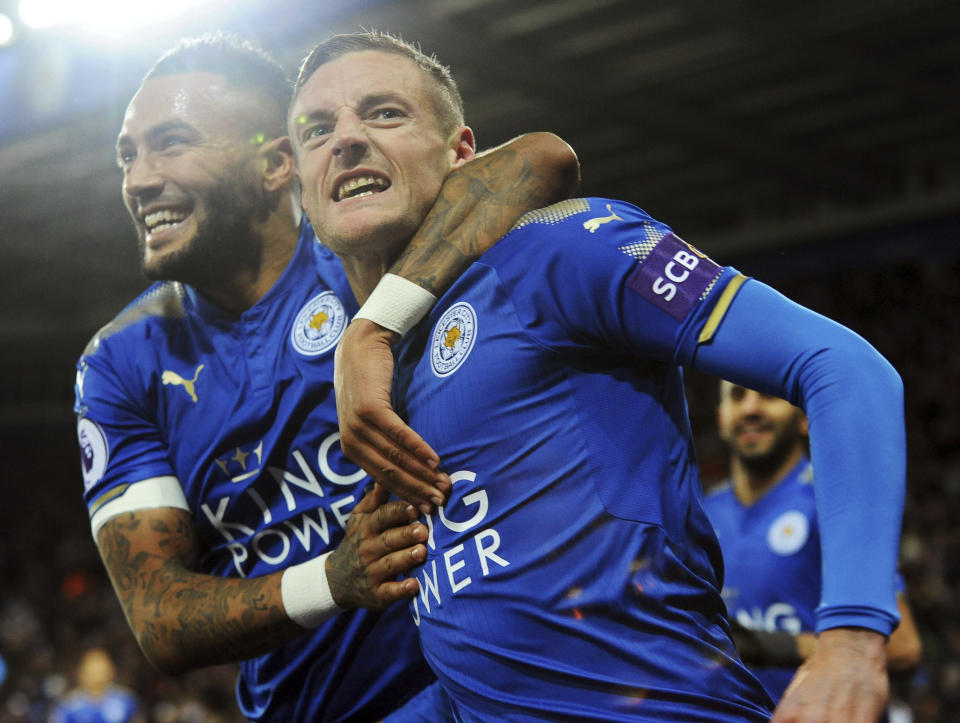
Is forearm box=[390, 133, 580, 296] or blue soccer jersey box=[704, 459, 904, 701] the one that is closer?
forearm box=[390, 133, 580, 296]

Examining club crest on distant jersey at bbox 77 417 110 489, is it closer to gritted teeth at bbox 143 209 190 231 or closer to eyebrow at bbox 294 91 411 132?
gritted teeth at bbox 143 209 190 231

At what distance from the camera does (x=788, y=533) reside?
3.14 metres

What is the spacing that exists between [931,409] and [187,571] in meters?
8.98

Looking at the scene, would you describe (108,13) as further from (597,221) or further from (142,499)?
(597,221)

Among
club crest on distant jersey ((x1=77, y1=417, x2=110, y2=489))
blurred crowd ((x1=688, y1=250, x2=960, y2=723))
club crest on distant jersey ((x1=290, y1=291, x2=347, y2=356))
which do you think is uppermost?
club crest on distant jersey ((x1=290, y1=291, x2=347, y2=356))

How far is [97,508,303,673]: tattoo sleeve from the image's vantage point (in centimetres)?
185

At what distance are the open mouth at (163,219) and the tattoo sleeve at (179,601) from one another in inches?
22.5

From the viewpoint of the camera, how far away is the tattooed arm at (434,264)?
1532 mm

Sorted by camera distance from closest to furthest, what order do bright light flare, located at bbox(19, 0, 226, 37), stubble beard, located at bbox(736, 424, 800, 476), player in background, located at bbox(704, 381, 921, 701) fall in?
player in background, located at bbox(704, 381, 921, 701)
stubble beard, located at bbox(736, 424, 800, 476)
bright light flare, located at bbox(19, 0, 226, 37)

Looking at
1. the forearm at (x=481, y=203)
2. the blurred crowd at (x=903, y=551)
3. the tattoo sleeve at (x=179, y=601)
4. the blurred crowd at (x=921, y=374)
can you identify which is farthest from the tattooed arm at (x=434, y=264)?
the blurred crowd at (x=921, y=374)

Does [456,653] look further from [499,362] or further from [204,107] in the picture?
[204,107]

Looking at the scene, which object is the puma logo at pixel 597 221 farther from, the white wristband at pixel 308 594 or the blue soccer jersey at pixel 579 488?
the white wristband at pixel 308 594

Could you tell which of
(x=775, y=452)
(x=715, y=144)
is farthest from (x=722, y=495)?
(x=715, y=144)

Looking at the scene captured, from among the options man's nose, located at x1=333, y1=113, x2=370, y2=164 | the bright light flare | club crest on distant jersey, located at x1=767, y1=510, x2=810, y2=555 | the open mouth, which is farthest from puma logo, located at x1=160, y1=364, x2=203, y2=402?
the bright light flare
